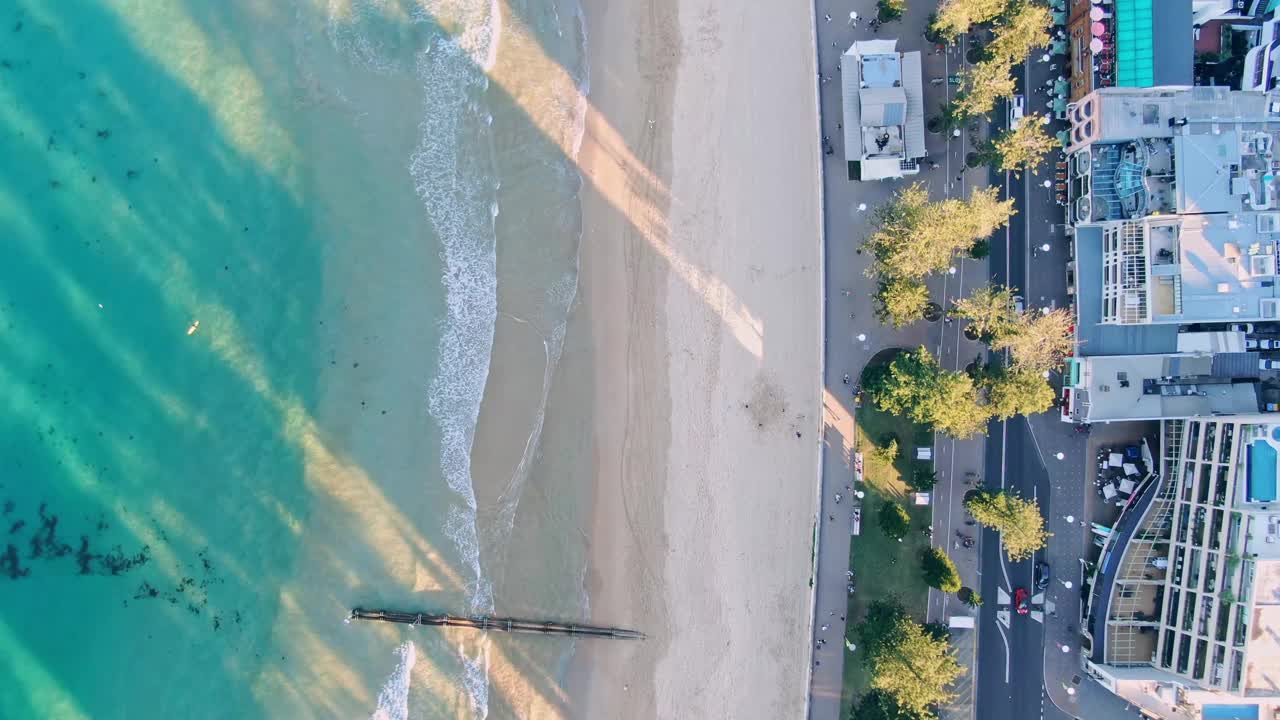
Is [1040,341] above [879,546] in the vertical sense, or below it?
above

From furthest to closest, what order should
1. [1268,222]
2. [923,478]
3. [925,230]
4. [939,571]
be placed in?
[923,478], [939,571], [1268,222], [925,230]

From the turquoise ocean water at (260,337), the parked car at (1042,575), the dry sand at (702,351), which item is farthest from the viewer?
the parked car at (1042,575)

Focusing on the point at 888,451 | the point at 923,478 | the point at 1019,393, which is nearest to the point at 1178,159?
the point at 1019,393

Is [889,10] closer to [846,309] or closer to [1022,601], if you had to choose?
[846,309]

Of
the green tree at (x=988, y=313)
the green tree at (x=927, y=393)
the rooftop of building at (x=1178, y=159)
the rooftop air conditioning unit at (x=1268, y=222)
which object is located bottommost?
the green tree at (x=927, y=393)

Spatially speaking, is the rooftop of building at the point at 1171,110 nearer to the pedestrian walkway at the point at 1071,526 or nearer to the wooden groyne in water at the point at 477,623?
the pedestrian walkway at the point at 1071,526

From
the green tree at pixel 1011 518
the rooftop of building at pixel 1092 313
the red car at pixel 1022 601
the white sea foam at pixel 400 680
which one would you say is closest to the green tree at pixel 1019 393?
the rooftop of building at pixel 1092 313
